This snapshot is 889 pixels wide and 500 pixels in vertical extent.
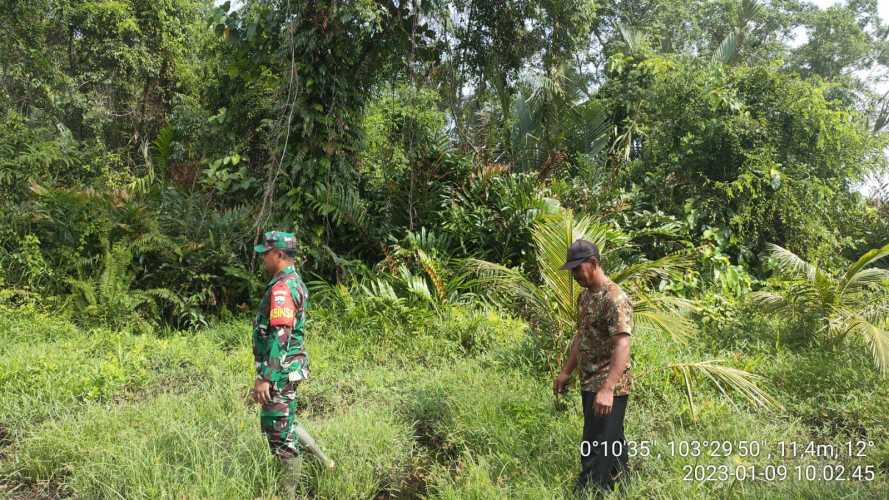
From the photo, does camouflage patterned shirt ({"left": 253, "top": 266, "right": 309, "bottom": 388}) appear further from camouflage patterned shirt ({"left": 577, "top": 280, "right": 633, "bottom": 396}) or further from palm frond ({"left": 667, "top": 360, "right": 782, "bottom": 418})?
palm frond ({"left": 667, "top": 360, "right": 782, "bottom": 418})

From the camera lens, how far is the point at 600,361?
315cm

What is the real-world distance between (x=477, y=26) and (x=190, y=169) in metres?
4.70

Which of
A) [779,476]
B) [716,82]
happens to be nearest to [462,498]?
[779,476]

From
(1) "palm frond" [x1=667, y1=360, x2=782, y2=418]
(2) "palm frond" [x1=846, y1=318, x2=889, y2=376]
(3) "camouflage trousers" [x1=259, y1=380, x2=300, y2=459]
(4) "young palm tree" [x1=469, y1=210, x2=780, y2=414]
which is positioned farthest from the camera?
(2) "palm frond" [x1=846, y1=318, x2=889, y2=376]

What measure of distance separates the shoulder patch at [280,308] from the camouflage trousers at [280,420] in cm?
34

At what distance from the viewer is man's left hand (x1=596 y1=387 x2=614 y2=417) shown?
9.57 feet

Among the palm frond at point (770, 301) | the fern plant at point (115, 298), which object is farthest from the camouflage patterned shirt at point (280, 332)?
the palm frond at point (770, 301)

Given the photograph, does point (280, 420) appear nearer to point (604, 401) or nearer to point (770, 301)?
point (604, 401)

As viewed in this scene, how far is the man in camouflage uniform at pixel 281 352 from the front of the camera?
3125 mm

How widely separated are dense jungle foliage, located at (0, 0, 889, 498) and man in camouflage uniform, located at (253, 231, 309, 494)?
0.21 meters

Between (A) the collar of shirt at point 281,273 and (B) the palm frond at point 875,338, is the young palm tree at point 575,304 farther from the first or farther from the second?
(A) the collar of shirt at point 281,273

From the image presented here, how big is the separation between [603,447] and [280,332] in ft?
6.01

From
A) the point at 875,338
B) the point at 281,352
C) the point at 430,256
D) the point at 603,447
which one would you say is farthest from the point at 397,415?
the point at 875,338

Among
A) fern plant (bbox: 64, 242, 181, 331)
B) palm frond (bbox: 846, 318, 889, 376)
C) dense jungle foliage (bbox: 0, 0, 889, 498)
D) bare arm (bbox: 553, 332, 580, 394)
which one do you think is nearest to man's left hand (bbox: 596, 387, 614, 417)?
bare arm (bbox: 553, 332, 580, 394)
